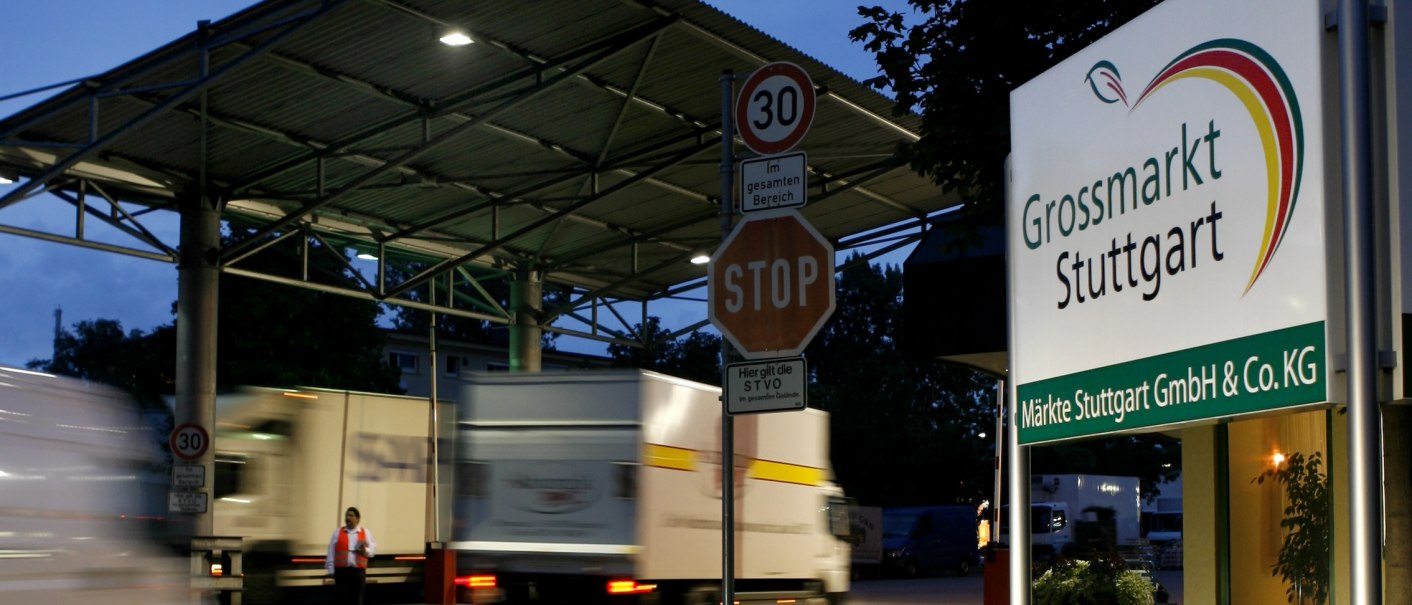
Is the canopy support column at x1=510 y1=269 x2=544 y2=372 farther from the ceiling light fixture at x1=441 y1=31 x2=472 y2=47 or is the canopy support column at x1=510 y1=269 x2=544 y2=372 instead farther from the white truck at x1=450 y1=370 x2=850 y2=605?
the white truck at x1=450 y1=370 x2=850 y2=605

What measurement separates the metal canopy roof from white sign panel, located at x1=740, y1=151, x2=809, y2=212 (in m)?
13.3

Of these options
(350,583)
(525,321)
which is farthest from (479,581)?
(525,321)

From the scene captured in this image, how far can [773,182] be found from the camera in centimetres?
945

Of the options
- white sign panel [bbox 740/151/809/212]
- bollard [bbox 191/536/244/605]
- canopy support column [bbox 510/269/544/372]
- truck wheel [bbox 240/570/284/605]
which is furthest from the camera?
canopy support column [bbox 510/269/544/372]

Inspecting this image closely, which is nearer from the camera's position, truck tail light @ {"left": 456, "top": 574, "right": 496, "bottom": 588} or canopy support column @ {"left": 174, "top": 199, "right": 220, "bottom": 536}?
truck tail light @ {"left": 456, "top": 574, "right": 496, "bottom": 588}

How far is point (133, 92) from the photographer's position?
22609mm

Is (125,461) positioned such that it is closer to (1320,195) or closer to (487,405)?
(1320,195)

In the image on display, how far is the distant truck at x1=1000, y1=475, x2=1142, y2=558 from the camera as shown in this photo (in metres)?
49.5

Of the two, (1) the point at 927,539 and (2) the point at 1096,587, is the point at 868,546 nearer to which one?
(1) the point at 927,539

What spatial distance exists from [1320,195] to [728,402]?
21.1 feet

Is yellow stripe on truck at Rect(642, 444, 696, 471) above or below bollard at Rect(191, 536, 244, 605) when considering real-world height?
above

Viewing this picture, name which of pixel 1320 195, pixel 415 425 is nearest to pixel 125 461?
pixel 1320 195

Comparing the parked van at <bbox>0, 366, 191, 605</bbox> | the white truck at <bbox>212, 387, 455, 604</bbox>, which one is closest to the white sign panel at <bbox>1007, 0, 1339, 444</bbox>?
the parked van at <bbox>0, 366, 191, 605</bbox>

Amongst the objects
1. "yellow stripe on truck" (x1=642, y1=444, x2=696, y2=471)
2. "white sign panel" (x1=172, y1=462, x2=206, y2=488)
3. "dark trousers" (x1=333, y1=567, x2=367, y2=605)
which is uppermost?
"yellow stripe on truck" (x1=642, y1=444, x2=696, y2=471)
